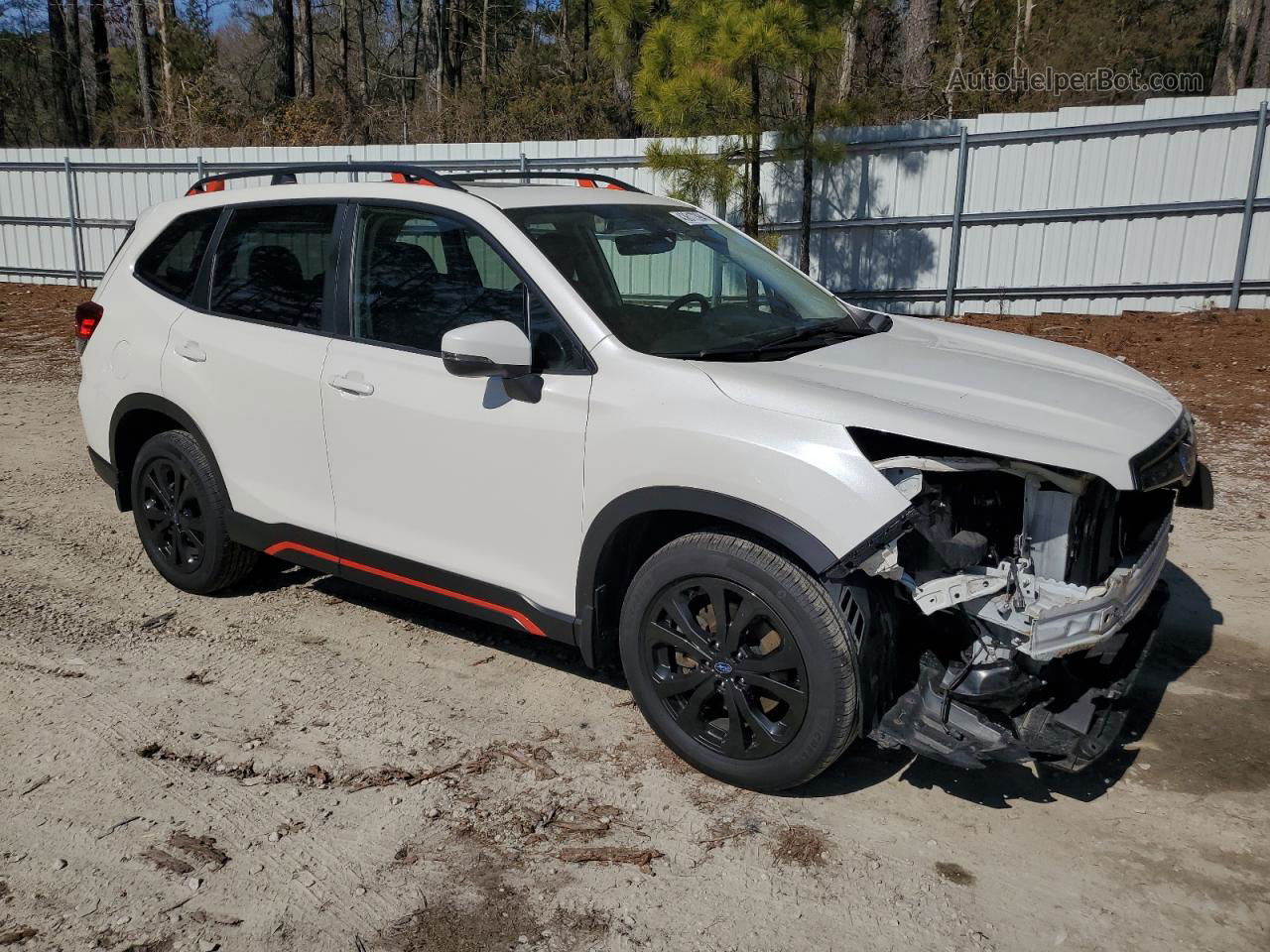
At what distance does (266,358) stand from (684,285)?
1751mm

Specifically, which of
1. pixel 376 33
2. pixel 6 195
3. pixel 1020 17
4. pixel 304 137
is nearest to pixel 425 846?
pixel 6 195

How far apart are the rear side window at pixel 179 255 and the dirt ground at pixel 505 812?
1526 mm

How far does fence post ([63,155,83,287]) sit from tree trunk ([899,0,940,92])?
44.8 ft

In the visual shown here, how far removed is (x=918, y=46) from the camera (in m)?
17.6

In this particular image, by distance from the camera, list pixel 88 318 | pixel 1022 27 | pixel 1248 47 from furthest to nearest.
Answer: pixel 1022 27
pixel 1248 47
pixel 88 318

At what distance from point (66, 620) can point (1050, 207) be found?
11.6m

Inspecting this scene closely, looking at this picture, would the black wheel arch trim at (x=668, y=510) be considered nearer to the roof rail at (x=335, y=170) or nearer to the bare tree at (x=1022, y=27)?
the roof rail at (x=335, y=170)

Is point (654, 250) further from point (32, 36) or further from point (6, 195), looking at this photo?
point (32, 36)

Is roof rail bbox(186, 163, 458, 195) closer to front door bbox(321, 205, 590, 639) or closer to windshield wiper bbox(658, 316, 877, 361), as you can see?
front door bbox(321, 205, 590, 639)

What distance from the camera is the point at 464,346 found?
141 inches

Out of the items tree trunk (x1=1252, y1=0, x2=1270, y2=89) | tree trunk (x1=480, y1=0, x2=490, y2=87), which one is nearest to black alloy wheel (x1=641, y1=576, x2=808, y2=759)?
tree trunk (x1=1252, y1=0, x2=1270, y2=89)

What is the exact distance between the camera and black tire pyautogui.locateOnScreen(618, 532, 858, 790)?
3295 millimetres

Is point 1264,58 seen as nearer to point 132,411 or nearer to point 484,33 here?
point 484,33

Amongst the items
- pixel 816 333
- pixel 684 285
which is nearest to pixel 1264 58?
pixel 816 333
